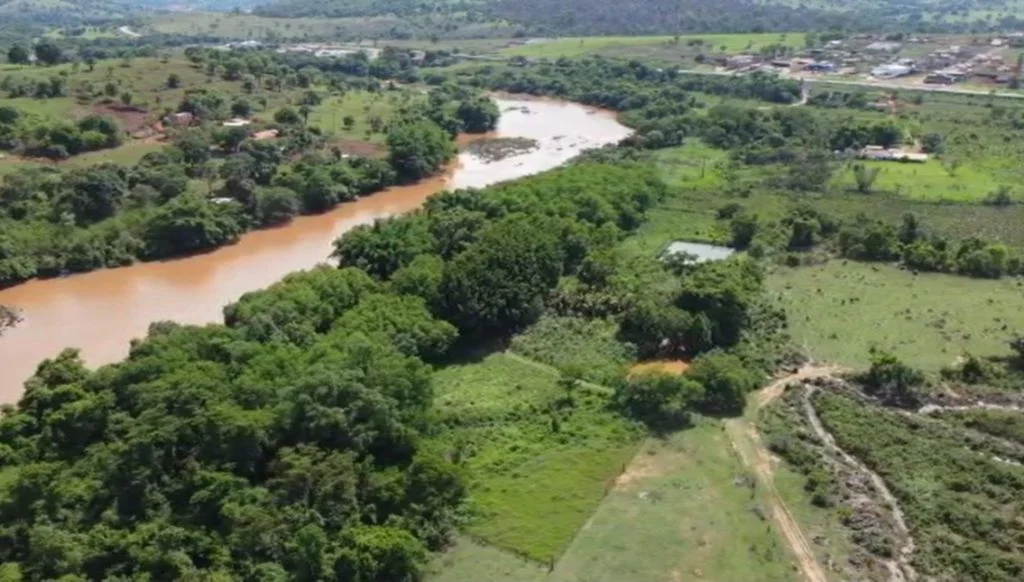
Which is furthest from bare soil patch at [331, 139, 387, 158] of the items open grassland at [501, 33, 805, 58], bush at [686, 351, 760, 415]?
open grassland at [501, 33, 805, 58]

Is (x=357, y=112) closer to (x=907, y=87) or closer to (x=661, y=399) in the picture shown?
(x=907, y=87)

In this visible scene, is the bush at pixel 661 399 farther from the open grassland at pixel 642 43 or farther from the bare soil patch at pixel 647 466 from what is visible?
the open grassland at pixel 642 43

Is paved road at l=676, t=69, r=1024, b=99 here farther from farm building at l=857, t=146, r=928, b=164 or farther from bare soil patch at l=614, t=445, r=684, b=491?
bare soil patch at l=614, t=445, r=684, b=491

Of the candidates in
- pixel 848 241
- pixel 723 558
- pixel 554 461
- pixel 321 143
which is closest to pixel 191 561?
pixel 554 461

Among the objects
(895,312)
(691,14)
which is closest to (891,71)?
(691,14)

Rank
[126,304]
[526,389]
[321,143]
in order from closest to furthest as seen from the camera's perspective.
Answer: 1. [526,389]
2. [126,304]
3. [321,143]

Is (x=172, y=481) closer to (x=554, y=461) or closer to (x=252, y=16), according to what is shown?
(x=554, y=461)

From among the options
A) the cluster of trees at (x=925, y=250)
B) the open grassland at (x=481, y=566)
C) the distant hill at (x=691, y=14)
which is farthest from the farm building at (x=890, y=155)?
the distant hill at (x=691, y=14)

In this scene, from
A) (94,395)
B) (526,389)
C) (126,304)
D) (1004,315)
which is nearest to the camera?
(94,395)
